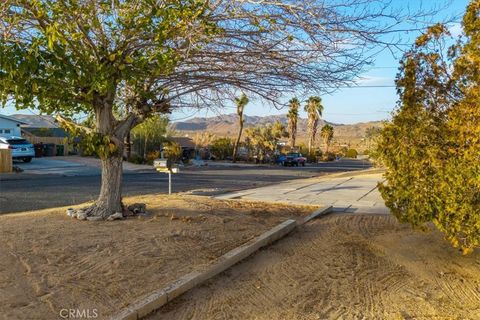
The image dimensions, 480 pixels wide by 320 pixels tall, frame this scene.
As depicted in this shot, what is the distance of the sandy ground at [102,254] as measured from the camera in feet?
13.5

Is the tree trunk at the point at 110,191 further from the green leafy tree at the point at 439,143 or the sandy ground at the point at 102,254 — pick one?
the green leafy tree at the point at 439,143

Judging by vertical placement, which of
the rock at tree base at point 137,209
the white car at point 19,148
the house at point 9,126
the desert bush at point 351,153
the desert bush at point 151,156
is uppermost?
the house at point 9,126

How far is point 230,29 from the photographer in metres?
6.23

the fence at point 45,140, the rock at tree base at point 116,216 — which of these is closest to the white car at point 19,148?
the fence at point 45,140

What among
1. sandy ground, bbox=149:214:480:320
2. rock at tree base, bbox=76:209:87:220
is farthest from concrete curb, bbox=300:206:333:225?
rock at tree base, bbox=76:209:87:220

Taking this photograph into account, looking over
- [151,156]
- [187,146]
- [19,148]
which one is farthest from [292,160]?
[19,148]

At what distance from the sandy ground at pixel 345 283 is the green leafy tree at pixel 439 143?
2.06ft

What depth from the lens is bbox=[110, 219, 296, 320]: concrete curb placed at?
3.93 meters

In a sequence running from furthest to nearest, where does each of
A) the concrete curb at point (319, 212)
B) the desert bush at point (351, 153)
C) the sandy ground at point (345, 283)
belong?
1. the desert bush at point (351, 153)
2. the concrete curb at point (319, 212)
3. the sandy ground at point (345, 283)

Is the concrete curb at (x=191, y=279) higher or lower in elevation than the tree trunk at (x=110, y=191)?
lower

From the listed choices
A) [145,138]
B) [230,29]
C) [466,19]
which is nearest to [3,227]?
[230,29]

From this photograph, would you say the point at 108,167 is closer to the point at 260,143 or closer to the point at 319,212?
the point at 319,212

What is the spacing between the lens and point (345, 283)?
509 cm

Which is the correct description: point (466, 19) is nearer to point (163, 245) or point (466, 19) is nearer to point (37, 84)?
point (163, 245)
